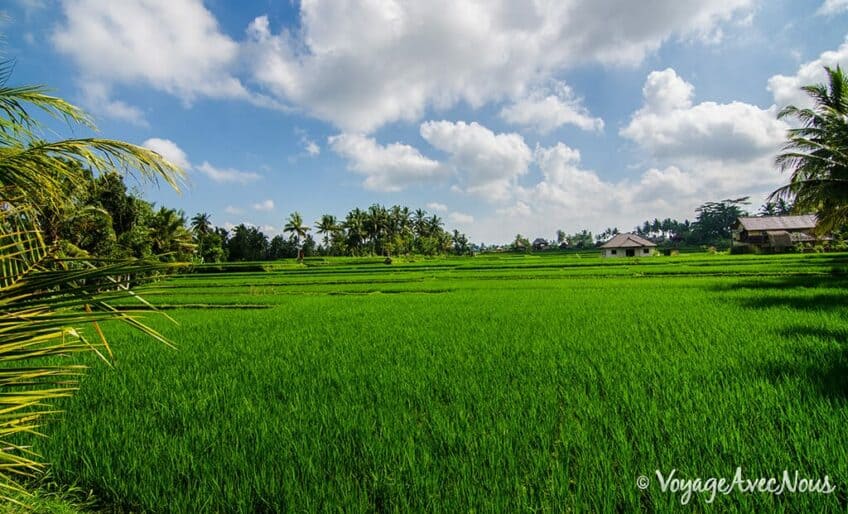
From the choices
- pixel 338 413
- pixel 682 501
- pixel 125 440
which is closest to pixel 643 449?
pixel 682 501

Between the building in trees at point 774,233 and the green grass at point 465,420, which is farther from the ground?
the building in trees at point 774,233

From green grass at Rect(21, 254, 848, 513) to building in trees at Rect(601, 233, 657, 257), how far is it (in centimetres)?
4410

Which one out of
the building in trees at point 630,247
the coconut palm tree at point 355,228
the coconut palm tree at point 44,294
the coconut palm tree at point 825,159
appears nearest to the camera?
the coconut palm tree at point 44,294

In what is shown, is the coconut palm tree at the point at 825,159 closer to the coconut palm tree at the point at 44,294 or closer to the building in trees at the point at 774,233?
the coconut palm tree at the point at 44,294

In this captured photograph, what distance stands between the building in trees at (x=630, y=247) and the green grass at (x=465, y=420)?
4410 centimetres

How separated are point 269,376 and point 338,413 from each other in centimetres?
175

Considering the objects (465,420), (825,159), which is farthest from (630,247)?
(465,420)

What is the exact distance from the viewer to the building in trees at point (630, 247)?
4669 centimetres

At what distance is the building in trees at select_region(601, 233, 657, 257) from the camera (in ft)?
153

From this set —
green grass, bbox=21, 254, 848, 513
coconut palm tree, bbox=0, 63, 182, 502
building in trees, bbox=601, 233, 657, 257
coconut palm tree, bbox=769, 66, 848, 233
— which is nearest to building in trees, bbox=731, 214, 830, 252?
building in trees, bbox=601, 233, 657, 257

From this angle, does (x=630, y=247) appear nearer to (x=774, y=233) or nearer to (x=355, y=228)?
(x=774, y=233)

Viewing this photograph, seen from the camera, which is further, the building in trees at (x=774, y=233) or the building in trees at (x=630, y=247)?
the building in trees at (x=630, y=247)

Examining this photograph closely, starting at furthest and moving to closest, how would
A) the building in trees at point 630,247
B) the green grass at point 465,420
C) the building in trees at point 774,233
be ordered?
the building in trees at point 630,247 → the building in trees at point 774,233 → the green grass at point 465,420

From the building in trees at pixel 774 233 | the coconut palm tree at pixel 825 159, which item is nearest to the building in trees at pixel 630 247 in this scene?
the building in trees at pixel 774 233
